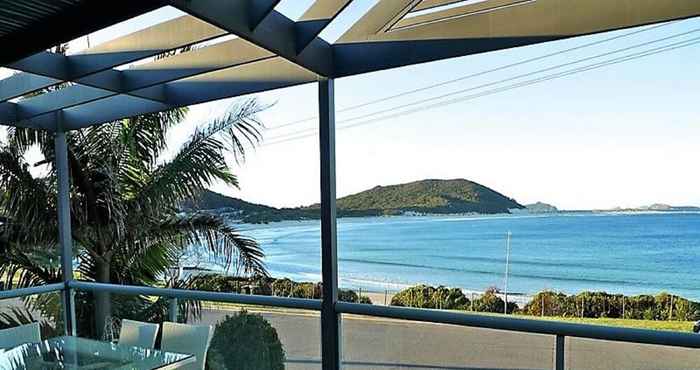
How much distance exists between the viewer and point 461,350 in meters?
3.55

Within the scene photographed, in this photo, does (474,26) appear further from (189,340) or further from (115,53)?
(189,340)

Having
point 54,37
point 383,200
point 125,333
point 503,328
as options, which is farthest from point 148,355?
point 383,200

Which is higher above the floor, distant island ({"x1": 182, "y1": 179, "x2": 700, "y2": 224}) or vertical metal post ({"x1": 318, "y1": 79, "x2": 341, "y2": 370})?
vertical metal post ({"x1": 318, "y1": 79, "x2": 341, "y2": 370})

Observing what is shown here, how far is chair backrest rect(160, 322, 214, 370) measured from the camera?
149 inches

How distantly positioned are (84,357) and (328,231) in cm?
173

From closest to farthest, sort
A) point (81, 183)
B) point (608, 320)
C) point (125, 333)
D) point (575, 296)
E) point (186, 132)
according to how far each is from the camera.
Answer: point (125, 333) → point (81, 183) → point (186, 132) → point (608, 320) → point (575, 296)

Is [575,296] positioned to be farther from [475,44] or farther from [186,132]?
[475,44]

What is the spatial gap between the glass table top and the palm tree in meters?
3.10

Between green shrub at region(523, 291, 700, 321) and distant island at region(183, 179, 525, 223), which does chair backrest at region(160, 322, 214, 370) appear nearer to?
distant island at region(183, 179, 525, 223)

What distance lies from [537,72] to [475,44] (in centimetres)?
1971

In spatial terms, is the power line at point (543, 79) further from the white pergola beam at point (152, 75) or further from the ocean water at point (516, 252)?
the white pergola beam at point (152, 75)

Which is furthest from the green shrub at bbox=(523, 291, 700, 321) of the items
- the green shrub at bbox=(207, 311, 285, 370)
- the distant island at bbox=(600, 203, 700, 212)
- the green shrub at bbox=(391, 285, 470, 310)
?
the green shrub at bbox=(207, 311, 285, 370)

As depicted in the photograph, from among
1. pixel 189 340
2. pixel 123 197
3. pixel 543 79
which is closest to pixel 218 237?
pixel 123 197

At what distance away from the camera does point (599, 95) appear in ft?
69.3
